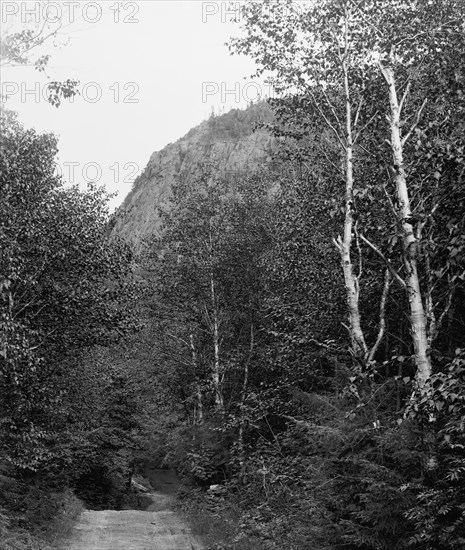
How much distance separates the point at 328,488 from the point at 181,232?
18351 mm

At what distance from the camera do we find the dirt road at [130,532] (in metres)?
13.9

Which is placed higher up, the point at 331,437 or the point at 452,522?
the point at 331,437

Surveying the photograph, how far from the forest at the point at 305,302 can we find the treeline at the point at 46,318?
87 mm

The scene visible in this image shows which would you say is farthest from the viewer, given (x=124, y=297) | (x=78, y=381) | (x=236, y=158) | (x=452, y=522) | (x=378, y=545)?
(x=236, y=158)

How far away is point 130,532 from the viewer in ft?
51.6

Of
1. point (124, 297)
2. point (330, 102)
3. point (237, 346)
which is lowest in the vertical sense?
point (237, 346)

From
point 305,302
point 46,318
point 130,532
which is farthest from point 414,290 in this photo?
point 46,318

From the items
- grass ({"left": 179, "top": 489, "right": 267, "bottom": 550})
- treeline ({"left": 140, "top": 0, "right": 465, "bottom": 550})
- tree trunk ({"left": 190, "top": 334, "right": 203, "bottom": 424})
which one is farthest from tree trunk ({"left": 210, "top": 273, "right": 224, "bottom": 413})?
grass ({"left": 179, "top": 489, "right": 267, "bottom": 550})

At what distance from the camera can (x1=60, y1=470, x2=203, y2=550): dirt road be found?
45.6 ft

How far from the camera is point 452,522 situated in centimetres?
727

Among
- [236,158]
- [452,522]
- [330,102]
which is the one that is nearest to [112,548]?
[452,522]

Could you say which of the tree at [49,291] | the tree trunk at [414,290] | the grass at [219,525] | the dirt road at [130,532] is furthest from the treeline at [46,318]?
the tree trunk at [414,290]

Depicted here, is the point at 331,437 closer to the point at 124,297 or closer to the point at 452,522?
the point at 452,522

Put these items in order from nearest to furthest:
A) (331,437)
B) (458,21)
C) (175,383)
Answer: (331,437), (458,21), (175,383)
